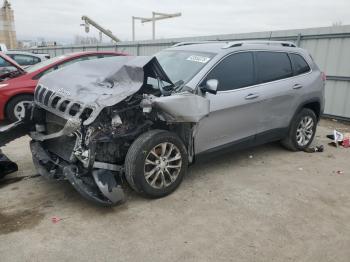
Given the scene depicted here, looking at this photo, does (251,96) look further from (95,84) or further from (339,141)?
(339,141)

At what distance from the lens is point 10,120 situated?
23.4ft

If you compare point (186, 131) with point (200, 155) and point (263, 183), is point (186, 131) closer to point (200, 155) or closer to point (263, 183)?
point (200, 155)

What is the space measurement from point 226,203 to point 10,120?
5.19 meters

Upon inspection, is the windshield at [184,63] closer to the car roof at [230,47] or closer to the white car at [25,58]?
the car roof at [230,47]

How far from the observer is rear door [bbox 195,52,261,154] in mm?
4293

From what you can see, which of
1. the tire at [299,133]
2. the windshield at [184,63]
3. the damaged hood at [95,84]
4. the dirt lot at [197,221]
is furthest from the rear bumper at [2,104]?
the tire at [299,133]

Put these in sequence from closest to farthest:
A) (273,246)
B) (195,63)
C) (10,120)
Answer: (273,246) < (195,63) < (10,120)

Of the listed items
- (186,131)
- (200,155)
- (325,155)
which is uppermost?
(186,131)

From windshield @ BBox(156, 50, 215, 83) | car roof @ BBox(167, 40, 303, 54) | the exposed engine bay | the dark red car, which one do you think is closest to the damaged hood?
the exposed engine bay

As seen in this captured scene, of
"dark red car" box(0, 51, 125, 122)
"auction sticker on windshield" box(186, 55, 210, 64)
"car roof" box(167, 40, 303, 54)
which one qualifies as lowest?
"dark red car" box(0, 51, 125, 122)

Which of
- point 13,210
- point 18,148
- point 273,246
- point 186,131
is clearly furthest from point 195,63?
point 18,148

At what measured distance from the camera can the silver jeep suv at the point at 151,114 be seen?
356 cm

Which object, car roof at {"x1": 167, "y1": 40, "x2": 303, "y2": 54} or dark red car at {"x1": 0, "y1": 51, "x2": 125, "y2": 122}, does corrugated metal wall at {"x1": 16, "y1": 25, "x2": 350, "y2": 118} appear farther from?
dark red car at {"x1": 0, "y1": 51, "x2": 125, "y2": 122}

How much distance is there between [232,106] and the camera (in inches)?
176
